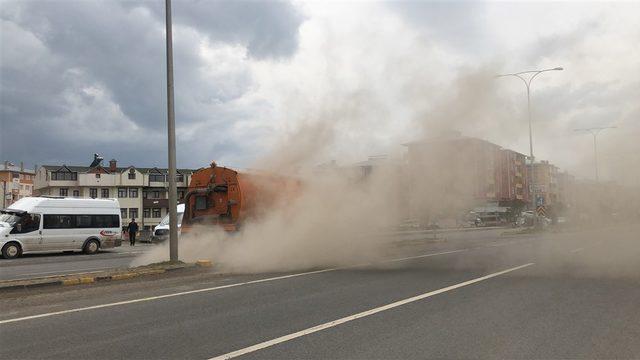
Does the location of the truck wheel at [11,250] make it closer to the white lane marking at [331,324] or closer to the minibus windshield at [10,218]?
the minibus windshield at [10,218]

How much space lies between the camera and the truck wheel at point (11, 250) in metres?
19.7

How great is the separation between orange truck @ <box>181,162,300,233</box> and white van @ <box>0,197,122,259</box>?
8.79 meters

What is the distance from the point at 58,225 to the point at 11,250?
212 cm

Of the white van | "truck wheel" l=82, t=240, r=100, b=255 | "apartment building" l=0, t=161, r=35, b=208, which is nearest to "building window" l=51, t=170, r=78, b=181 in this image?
"apartment building" l=0, t=161, r=35, b=208

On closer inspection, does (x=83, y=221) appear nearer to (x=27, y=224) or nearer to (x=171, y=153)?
(x=27, y=224)

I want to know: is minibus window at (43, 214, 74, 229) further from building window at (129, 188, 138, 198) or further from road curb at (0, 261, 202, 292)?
building window at (129, 188, 138, 198)

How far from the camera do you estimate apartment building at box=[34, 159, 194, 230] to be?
75.8m

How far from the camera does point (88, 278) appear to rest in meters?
11.0

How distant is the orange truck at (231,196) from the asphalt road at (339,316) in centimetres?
333

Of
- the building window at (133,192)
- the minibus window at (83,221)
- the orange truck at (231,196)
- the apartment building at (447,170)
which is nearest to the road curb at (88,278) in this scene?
the orange truck at (231,196)

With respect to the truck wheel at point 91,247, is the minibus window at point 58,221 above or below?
above

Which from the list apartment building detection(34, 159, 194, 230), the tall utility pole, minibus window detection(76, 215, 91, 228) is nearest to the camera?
the tall utility pole

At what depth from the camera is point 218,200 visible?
50.8 ft

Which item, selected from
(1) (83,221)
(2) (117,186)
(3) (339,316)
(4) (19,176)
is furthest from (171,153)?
(4) (19,176)
